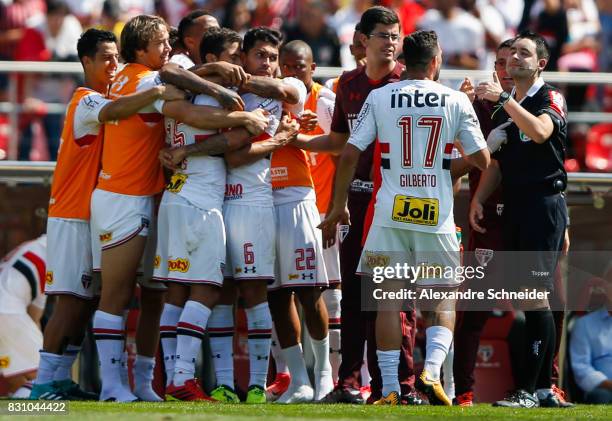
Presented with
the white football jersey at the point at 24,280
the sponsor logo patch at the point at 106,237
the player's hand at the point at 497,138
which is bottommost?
the white football jersey at the point at 24,280

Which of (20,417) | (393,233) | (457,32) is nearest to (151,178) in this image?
(393,233)

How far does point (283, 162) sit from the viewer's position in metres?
10.0

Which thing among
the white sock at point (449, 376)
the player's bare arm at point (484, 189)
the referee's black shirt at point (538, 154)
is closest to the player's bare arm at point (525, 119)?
the referee's black shirt at point (538, 154)

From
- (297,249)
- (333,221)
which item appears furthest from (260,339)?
(333,221)

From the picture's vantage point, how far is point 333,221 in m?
9.41

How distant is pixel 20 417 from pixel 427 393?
9.33 ft

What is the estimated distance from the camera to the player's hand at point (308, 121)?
9.93 m

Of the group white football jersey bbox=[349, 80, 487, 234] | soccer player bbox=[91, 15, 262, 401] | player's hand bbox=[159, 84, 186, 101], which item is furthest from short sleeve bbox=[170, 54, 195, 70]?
white football jersey bbox=[349, 80, 487, 234]

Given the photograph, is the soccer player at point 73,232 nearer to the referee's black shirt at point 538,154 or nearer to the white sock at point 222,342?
the white sock at point 222,342

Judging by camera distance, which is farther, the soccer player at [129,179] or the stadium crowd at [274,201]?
the soccer player at [129,179]

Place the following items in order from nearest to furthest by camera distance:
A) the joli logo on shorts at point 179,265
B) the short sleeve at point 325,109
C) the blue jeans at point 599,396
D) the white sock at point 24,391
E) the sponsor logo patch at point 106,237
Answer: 1. the joli logo on shorts at point 179,265
2. the sponsor logo patch at point 106,237
3. the short sleeve at point 325,109
4. the blue jeans at point 599,396
5. the white sock at point 24,391

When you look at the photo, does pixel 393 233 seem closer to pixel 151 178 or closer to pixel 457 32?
pixel 151 178

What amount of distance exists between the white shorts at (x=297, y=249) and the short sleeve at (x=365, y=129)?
40.0 inches

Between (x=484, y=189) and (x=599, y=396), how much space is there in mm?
2933
